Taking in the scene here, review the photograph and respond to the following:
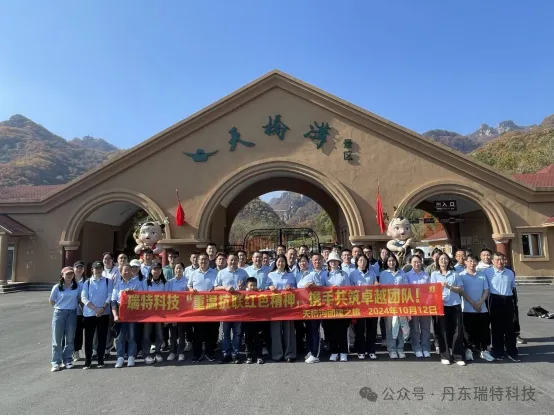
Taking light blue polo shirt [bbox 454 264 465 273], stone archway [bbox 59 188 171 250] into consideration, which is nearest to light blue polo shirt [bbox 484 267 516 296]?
light blue polo shirt [bbox 454 264 465 273]

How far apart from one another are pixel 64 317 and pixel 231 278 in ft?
8.13

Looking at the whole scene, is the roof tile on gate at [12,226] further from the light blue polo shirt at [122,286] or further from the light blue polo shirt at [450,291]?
the light blue polo shirt at [450,291]

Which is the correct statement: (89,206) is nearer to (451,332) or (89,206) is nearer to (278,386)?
(278,386)

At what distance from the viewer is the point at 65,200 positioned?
1443cm

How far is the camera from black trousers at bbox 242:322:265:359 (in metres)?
5.72

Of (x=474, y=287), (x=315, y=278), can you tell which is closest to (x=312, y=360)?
(x=315, y=278)

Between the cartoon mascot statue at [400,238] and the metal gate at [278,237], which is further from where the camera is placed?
the metal gate at [278,237]

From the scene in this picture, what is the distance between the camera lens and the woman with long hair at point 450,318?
541 centimetres

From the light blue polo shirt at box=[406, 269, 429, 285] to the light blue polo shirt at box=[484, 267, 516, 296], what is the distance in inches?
34.3

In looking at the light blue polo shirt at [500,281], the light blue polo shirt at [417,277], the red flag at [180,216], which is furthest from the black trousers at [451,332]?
the red flag at [180,216]

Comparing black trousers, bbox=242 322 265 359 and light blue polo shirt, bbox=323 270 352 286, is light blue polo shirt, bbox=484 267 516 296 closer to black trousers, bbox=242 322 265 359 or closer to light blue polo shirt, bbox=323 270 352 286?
light blue polo shirt, bbox=323 270 352 286

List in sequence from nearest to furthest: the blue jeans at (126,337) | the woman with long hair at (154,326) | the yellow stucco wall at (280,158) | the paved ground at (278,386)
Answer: the paved ground at (278,386) → the blue jeans at (126,337) → the woman with long hair at (154,326) → the yellow stucco wall at (280,158)

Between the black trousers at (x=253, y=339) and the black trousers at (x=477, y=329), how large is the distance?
3067 mm

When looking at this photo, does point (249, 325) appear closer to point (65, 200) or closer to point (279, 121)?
point (279, 121)
